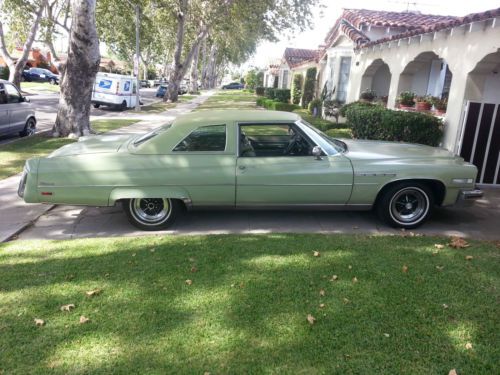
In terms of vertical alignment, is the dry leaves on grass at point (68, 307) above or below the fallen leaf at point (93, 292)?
below

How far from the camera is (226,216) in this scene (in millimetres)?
6039

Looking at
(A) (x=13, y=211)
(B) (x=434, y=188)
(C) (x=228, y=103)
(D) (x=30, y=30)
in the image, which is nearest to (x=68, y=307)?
(A) (x=13, y=211)

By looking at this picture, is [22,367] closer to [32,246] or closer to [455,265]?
[32,246]

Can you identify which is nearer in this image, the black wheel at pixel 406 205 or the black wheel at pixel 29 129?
the black wheel at pixel 406 205

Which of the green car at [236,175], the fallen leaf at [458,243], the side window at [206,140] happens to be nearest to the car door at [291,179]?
the green car at [236,175]

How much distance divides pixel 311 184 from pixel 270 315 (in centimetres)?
215

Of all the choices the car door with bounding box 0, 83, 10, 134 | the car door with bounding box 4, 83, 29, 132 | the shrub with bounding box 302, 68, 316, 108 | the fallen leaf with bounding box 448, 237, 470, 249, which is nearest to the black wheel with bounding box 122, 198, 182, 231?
the fallen leaf with bounding box 448, 237, 470, 249

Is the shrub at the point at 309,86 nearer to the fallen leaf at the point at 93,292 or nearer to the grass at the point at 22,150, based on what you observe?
the grass at the point at 22,150

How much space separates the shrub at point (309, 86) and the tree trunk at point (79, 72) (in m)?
14.9

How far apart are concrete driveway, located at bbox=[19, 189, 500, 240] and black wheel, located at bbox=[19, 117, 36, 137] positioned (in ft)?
25.2

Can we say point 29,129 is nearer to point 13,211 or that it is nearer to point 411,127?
point 13,211

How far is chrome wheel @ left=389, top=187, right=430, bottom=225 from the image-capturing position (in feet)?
18.2

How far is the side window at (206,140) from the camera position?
5.34 meters

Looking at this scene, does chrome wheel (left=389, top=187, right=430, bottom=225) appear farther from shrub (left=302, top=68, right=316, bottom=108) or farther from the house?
shrub (left=302, top=68, right=316, bottom=108)
